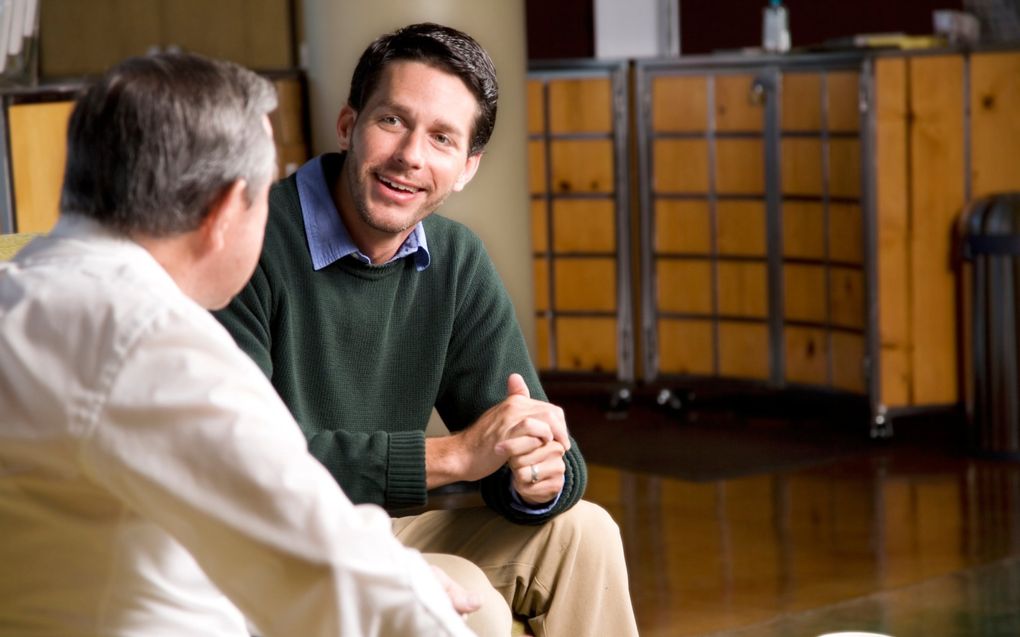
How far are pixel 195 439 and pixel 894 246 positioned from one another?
3757 mm

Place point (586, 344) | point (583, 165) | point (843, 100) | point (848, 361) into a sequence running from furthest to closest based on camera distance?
point (586, 344) → point (583, 165) → point (848, 361) → point (843, 100)

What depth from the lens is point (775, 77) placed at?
482cm

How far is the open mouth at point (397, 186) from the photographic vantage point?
198 centimetres

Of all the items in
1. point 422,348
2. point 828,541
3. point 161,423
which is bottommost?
point 828,541

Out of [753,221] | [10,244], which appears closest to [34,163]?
[10,244]

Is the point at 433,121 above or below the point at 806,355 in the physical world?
above

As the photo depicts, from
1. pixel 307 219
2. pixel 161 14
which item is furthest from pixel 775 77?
pixel 307 219

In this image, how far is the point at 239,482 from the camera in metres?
1.08

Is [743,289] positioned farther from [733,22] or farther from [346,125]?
[346,125]

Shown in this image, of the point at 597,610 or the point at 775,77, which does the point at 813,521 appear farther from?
the point at 597,610

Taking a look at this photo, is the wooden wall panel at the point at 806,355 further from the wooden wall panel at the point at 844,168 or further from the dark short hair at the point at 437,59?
the dark short hair at the point at 437,59

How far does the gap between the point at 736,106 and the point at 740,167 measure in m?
0.20

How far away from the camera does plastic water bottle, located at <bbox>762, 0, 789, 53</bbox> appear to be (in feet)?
16.3

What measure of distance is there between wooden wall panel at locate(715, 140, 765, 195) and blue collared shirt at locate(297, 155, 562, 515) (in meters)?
3.03
